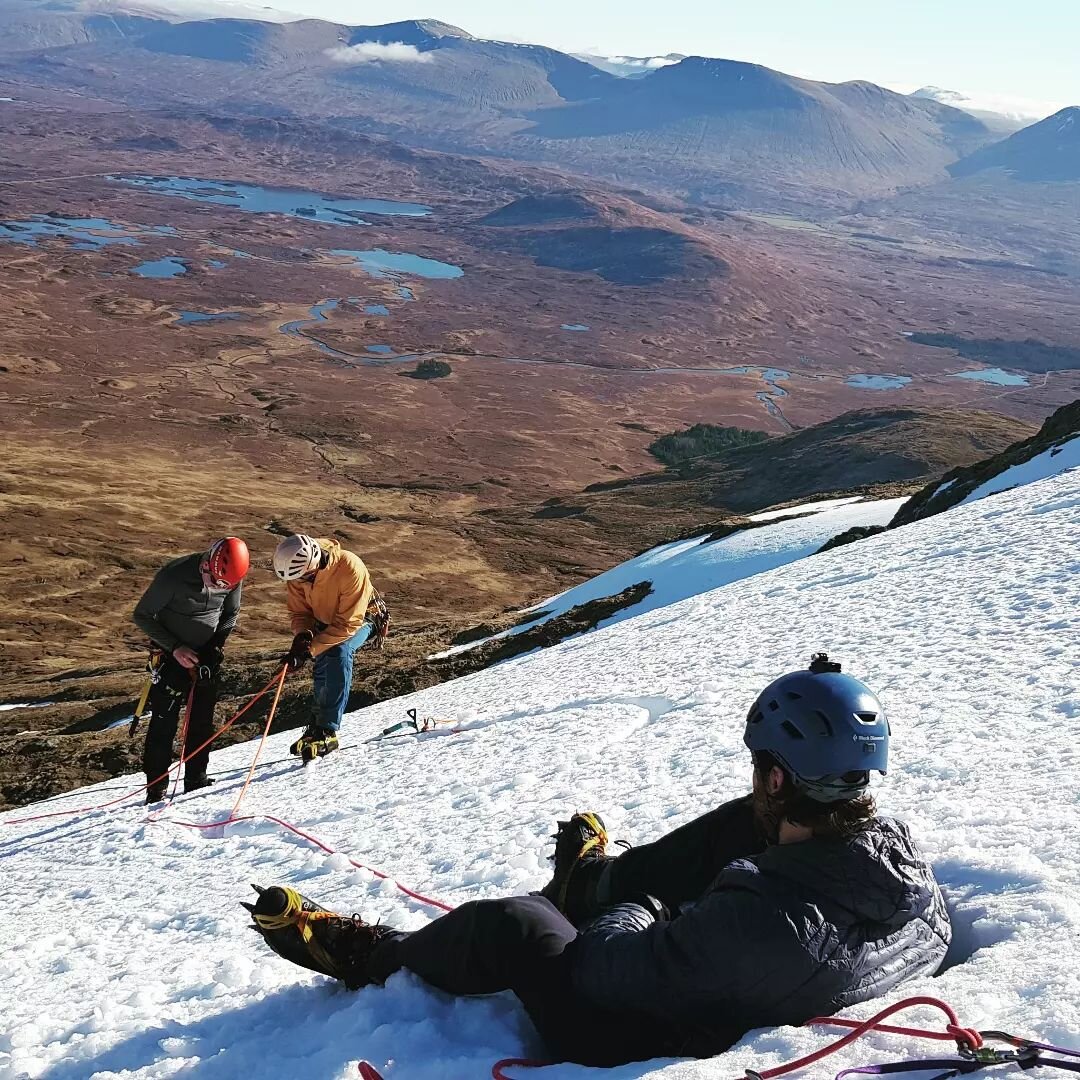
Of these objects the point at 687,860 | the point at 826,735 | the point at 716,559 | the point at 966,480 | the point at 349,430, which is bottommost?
the point at 349,430

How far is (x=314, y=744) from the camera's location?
10109mm

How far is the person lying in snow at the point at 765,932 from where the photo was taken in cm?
346

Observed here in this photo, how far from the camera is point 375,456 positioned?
77.4 m

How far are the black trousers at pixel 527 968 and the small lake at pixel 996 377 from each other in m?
169

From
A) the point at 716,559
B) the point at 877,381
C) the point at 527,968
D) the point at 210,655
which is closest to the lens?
the point at 527,968

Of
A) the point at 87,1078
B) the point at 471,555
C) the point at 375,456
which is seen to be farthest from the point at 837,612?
the point at 375,456

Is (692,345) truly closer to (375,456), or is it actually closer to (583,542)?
(375,456)

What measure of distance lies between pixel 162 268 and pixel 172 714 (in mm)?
168992

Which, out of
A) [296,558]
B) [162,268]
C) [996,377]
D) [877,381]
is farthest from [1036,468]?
[162,268]

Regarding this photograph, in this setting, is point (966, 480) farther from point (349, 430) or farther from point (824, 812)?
point (349, 430)

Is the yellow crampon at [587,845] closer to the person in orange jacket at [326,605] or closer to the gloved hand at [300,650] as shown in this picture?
the person in orange jacket at [326,605]

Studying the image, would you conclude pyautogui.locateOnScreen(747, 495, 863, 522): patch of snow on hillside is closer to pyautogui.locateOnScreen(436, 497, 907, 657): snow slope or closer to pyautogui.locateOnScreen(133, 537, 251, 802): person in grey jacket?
pyautogui.locateOnScreen(436, 497, 907, 657): snow slope

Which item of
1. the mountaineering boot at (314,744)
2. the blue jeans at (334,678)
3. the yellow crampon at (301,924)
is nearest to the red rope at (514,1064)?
the yellow crampon at (301,924)

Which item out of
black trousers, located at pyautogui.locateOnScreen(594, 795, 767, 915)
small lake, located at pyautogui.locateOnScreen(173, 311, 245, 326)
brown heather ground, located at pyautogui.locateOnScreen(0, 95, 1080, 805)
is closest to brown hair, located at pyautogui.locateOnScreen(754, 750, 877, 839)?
black trousers, located at pyautogui.locateOnScreen(594, 795, 767, 915)
